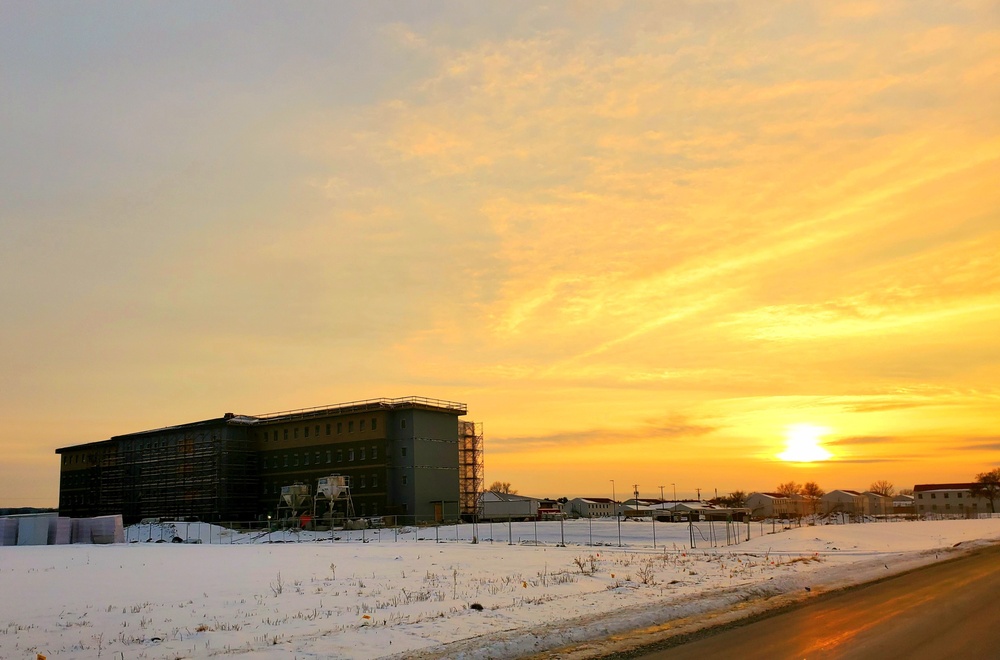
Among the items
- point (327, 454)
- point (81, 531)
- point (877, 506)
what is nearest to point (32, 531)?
point (81, 531)

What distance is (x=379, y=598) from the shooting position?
23.4m

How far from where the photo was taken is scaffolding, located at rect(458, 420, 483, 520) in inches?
4732

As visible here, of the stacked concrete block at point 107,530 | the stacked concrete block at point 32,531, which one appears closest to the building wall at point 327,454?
the stacked concrete block at point 107,530

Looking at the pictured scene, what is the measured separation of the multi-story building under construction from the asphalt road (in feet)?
251

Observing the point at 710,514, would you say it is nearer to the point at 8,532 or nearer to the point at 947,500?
the point at 8,532

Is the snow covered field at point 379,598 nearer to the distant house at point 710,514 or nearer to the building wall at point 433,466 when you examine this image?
the distant house at point 710,514

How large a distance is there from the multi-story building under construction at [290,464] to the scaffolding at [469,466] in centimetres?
15

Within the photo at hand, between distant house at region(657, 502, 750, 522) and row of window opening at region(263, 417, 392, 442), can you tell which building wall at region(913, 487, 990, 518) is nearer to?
distant house at region(657, 502, 750, 522)

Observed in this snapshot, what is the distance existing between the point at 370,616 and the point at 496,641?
5035 mm

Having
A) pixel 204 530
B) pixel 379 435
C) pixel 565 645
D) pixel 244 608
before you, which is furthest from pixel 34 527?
pixel 565 645

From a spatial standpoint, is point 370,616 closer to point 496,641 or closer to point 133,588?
point 496,641

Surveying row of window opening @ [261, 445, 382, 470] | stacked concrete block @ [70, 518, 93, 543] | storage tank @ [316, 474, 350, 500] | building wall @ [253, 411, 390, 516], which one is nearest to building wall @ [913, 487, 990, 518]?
building wall @ [253, 411, 390, 516]

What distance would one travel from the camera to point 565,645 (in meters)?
15.8

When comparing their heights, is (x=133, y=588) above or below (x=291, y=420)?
below
